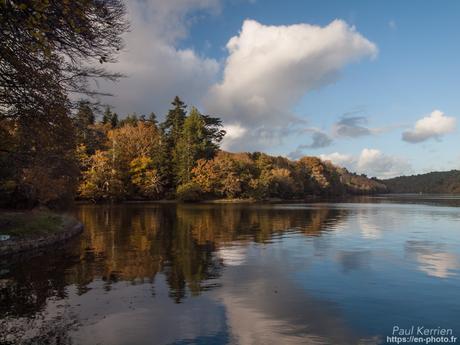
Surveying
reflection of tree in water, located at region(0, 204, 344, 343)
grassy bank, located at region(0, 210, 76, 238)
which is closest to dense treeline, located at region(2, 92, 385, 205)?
grassy bank, located at region(0, 210, 76, 238)

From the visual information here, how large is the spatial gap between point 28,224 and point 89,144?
12959mm

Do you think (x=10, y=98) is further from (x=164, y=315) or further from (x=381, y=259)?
(x=381, y=259)

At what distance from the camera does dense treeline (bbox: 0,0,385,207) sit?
11203mm

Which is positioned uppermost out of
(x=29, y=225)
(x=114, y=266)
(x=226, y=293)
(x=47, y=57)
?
(x=47, y=57)

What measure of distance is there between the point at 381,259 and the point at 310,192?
425ft

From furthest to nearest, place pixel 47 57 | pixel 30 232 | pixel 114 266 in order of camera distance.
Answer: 1. pixel 30 232
2. pixel 114 266
3. pixel 47 57

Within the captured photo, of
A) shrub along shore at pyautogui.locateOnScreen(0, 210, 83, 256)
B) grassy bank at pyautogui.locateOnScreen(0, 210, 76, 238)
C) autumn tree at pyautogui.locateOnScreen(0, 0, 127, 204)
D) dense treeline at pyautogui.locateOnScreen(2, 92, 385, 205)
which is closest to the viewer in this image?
autumn tree at pyautogui.locateOnScreen(0, 0, 127, 204)

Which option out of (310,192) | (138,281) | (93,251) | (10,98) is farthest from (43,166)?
(310,192)

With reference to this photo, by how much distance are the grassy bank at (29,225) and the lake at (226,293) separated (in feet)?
6.86

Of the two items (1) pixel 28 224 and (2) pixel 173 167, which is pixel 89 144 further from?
(2) pixel 173 167

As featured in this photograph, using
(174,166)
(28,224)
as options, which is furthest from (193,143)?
(28,224)

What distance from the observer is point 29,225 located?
85.4ft

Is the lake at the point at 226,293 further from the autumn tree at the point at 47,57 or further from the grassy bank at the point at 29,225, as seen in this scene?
the autumn tree at the point at 47,57

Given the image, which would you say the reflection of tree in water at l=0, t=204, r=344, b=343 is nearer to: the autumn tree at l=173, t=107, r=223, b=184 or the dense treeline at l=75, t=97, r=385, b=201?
the dense treeline at l=75, t=97, r=385, b=201
